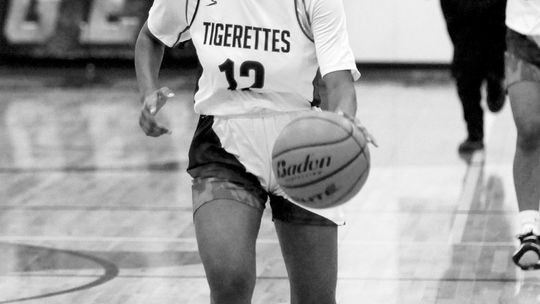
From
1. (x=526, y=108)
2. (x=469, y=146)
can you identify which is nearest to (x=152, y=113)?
(x=526, y=108)

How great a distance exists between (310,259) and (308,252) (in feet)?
0.09

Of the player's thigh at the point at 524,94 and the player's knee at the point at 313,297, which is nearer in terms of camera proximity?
the player's knee at the point at 313,297

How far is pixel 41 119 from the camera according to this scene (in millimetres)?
12773

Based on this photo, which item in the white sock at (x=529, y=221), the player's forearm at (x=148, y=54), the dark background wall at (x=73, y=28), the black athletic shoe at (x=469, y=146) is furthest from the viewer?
the dark background wall at (x=73, y=28)

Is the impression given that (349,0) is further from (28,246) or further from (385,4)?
(28,246)

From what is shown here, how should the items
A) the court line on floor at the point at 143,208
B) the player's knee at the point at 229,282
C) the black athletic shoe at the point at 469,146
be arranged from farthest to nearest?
the black athletic shoe at the point at 469,146 < the court line on floor at the point at 143,208 < the player's knee at the point at 229,282

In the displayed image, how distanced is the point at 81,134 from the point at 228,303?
25.7 feet

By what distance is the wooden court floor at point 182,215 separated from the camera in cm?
656

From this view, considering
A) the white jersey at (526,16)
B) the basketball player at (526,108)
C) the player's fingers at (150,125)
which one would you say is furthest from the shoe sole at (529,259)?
the player's fingers at (150,125)

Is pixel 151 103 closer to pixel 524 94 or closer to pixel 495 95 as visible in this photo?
pixel 524 94

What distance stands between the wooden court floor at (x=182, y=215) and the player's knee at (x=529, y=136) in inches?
29.1

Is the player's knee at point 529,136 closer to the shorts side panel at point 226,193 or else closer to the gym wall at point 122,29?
the shorts side panel at point 226,193

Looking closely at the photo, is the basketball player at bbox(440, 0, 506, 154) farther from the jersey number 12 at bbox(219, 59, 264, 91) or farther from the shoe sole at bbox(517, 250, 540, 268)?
the jersey number 12 at bbox(219, 59, 264, 91)

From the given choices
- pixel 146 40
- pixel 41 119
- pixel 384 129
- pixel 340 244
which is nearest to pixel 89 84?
pixel 41 119
